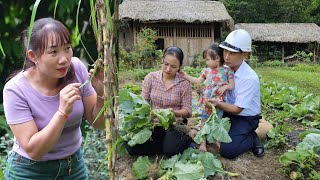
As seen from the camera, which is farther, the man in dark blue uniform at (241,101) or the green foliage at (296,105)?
the green foliage at (296,105)

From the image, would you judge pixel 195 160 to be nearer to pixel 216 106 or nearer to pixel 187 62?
pixel 216 106

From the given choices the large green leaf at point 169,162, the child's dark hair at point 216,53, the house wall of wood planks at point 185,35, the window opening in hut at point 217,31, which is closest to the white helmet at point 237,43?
the child's dark hair at point 216,53

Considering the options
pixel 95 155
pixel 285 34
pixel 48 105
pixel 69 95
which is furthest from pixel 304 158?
pixel 285 34

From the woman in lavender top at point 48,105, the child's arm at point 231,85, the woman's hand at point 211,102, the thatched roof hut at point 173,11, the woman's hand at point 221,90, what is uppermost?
the thatched roof hut at point 173,11

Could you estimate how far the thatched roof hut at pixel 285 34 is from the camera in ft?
74.6

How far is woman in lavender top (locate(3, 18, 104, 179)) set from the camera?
Answer: 135cm

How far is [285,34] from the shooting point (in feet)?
75.9

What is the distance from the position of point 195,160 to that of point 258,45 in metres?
21.7

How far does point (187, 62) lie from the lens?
17.0 meters

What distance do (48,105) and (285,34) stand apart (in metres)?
23.5

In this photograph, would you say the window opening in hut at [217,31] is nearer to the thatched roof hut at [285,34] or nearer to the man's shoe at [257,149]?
the thatched roof hut at [285,34]

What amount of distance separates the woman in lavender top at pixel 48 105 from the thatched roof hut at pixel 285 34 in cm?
2214

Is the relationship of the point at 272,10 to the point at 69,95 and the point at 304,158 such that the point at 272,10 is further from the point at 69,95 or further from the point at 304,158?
the point at 69,95

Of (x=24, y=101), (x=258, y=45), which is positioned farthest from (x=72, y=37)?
(x=258, y=45)
